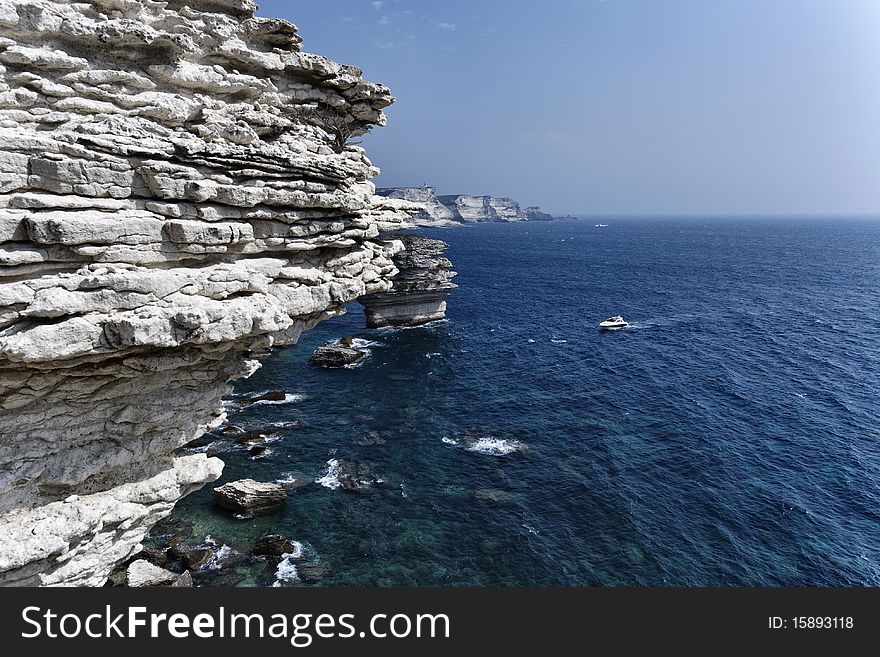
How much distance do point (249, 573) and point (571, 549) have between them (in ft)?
71.0

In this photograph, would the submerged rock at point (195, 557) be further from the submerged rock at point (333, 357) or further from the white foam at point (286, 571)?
the submerged rock at point (333, 357)

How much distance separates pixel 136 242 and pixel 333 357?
51.8m

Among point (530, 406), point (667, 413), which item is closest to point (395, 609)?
point (530, 406)

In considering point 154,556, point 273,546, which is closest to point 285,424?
point 273,546

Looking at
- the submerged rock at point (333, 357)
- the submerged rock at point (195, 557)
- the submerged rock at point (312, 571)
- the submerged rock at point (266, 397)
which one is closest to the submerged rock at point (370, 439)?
the submerged rock at point (266, 397)

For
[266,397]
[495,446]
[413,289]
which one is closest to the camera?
[495,446]

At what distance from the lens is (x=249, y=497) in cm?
3909

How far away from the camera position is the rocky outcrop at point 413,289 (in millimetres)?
88438

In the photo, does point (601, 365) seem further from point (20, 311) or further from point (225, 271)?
point (20, 311)

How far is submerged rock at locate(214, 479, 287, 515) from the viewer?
128 ft

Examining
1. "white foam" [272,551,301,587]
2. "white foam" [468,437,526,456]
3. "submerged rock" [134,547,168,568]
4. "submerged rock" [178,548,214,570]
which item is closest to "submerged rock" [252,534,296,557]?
"white foam" [272,551,301,587]

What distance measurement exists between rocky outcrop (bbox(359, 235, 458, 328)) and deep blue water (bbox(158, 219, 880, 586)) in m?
3.96

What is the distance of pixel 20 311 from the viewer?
17.1m

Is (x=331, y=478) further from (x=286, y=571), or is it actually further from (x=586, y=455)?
(x=586, y=455)
